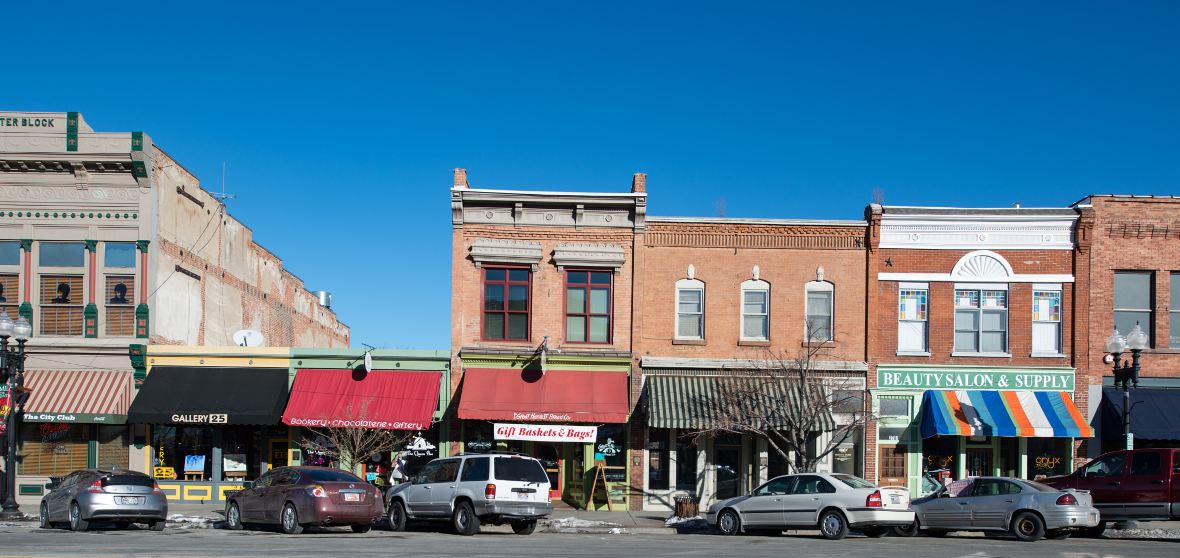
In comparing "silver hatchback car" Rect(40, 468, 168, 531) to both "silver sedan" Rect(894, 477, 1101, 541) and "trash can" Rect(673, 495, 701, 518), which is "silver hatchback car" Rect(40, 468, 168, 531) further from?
"silver sedan" Rect(894, 477, 1101, 541)

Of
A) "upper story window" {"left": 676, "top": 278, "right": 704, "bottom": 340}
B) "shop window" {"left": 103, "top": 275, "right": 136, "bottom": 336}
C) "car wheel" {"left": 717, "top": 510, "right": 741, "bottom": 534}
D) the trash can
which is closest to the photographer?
"car wheel" {"left": 717, "top": 510, "right": 741, "bottom": 534}

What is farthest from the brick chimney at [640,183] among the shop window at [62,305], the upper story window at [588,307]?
the shop window at [62,305]

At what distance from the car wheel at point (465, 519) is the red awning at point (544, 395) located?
6.51 m

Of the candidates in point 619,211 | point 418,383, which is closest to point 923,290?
point 619,211

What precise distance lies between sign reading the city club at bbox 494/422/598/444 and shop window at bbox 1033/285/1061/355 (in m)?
12.2

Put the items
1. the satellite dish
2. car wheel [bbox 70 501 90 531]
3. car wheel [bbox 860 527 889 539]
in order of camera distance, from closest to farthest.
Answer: car wheel [bbox 70 501 90 531] → car wheel [bbox 860 527 889 539] → the satellite dish

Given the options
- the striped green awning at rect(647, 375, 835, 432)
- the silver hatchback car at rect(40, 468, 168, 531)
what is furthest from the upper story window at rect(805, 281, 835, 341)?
the silver hatchback car at rect(40, 468, 168, 531)

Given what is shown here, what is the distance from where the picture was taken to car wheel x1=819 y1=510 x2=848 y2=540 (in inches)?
877

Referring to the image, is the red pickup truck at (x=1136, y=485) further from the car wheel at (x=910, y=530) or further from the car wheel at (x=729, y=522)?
the car wheel at (x=729, y=522)

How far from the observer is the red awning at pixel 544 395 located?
29562 mm

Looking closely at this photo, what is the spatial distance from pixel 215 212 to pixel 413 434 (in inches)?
459

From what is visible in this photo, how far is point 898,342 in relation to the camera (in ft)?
101

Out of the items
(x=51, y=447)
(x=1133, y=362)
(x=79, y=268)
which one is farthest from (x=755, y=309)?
(x=51, y=447)

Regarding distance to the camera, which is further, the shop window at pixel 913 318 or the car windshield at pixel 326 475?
the shop window at pixel 913 318
